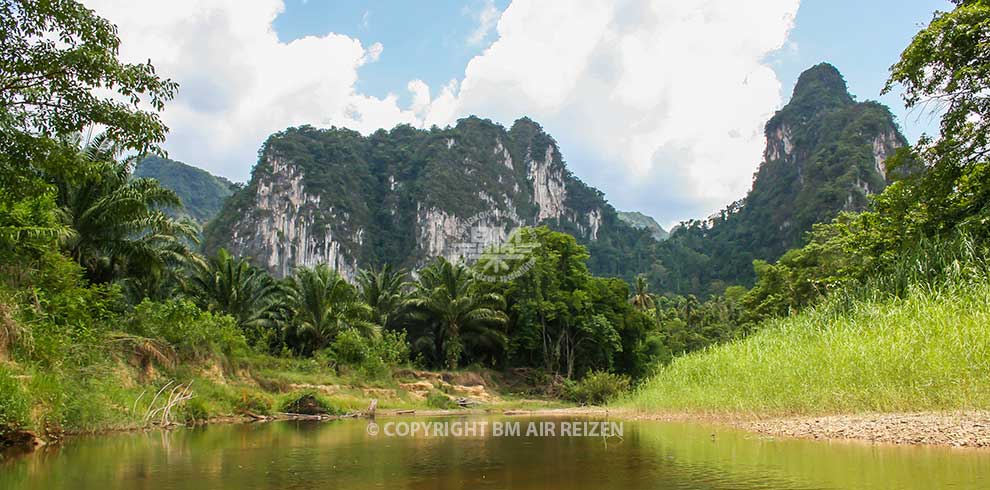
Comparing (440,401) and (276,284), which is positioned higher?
(276,284)

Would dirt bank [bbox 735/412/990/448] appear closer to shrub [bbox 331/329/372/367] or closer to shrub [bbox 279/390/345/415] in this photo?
shrub [bbox 279/390/345/415]

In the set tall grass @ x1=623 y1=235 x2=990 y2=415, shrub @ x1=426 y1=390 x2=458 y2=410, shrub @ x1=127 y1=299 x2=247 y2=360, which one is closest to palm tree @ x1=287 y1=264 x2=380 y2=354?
shrub @ x1=426 y1=390 x2=458 y2=410

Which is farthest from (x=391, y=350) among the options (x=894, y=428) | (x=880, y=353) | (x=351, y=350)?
(x=894, y=428)

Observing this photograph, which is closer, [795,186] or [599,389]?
[599,389]

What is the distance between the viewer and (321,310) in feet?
97.2

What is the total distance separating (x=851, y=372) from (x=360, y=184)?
327 feet

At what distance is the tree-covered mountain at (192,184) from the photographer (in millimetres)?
121238

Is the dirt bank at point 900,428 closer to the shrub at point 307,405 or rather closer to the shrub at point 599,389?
the shrub at point 307,405

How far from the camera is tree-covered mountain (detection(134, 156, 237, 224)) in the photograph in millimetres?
121238

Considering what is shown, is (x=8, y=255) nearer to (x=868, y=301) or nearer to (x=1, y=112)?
(x=1, y=112)

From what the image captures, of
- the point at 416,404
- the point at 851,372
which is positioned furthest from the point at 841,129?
the point at 851,372

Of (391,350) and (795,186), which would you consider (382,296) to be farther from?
(795,186)

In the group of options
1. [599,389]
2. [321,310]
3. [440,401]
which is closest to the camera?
[440,401]

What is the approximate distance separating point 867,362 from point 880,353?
8.3 inches
